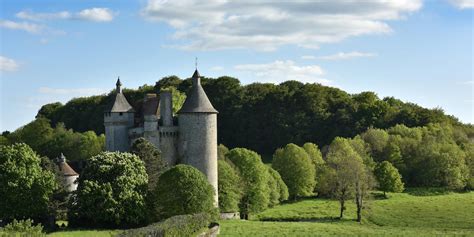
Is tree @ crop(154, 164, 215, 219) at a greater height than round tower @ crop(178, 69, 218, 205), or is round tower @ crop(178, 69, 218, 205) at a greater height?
round tower @ crop(178, 69, 218, 205)

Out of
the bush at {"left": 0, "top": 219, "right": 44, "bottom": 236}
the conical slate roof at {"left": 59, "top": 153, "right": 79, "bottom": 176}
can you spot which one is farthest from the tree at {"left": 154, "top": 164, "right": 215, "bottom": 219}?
the bush at {"left": 0, "top": 219, "right": 44, "bottom": 236}

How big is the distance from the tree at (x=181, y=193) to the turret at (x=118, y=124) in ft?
31.9

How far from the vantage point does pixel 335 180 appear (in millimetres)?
66750

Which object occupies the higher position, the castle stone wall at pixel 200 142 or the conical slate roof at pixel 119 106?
the conical slate roof at pixel 119 106

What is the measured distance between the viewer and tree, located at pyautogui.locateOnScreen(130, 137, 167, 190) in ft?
175

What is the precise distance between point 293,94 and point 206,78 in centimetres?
1573

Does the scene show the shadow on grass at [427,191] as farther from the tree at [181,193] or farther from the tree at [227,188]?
the tree at [181,193]

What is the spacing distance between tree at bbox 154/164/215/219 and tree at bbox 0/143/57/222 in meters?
8.39

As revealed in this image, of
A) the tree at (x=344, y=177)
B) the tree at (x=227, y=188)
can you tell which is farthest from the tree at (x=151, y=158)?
the tree at (x=344, y=177)

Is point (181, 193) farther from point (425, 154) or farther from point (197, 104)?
point (425, 154)

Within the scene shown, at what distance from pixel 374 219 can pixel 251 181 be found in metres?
12.0

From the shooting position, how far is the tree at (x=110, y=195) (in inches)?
1886

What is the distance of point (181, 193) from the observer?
49000mm

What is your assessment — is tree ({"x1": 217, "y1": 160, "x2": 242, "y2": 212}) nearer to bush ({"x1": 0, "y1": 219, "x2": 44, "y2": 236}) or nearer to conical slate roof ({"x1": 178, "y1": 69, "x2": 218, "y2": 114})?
conical slate roof ({"x1": 178, "y1": 69, "x2": 218, "y2": 114})
